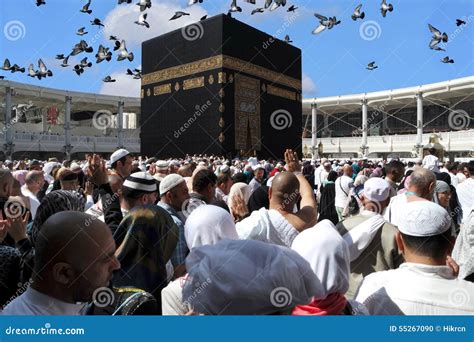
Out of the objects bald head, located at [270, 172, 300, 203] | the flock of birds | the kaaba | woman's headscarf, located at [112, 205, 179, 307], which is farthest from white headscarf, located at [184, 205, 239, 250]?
the kaaba

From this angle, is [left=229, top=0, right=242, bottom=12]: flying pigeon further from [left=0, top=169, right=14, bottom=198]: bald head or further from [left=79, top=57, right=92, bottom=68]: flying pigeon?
[left=0, top=169, right=14, bottom=198]: bald head

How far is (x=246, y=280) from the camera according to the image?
0.95 metres

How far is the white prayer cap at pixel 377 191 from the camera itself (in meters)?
2.55

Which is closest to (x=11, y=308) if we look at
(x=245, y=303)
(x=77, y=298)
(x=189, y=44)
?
(x=77, y=298)

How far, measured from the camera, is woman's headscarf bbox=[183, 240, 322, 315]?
37.5 inches

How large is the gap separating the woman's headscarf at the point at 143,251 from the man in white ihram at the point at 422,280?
35.6 inches

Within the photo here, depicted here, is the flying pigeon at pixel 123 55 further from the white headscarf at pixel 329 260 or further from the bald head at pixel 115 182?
the white headscarf at pixel 329 260

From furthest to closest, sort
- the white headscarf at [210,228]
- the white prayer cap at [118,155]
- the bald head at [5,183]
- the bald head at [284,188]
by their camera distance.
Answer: the white prayer cap at [118,155] < the bald head at [5,183] < the bald head at [284,188] < the white headscarf at [210,228]

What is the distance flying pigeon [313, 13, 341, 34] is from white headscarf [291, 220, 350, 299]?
11460mm

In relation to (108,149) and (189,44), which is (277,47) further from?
(108,149)

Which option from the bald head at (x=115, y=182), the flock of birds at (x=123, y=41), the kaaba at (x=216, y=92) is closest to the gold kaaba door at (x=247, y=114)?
the kaaba at (x=216, y=92)

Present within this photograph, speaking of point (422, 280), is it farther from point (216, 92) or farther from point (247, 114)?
point (247, 114)

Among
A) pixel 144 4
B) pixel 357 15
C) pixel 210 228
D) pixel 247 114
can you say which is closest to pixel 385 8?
pixel 357 15

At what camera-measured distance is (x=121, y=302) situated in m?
1.32
